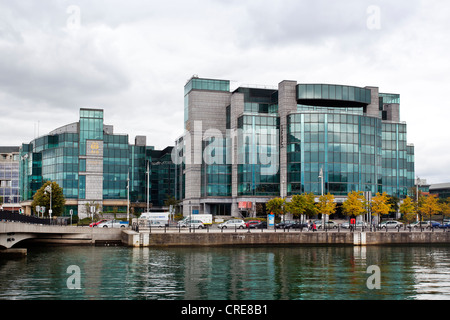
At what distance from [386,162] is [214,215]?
3956cm

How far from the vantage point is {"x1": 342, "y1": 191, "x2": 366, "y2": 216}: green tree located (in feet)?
304

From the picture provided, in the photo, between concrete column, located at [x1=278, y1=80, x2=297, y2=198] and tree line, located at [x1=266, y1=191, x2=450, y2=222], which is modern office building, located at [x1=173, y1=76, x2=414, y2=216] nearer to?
concrete column, located at [x1=278, y1=80, x2=297, y2=198]

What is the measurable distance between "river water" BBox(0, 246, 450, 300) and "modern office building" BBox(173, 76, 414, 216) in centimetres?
4332

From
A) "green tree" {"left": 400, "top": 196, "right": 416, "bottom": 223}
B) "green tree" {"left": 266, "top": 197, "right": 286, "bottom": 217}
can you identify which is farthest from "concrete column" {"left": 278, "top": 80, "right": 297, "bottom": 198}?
"green tree" {"left": 400, "top": 196, "right": 416, "bottom": 223}

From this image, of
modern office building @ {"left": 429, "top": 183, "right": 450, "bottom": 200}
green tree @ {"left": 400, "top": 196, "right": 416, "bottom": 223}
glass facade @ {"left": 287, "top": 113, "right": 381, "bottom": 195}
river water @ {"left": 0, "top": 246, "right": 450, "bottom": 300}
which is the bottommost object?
river water @ {"left": 0, "top": 246, "right": 450, "bottom": 300}

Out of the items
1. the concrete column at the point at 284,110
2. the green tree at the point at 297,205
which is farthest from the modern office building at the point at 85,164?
the green tree at the point at 297,205

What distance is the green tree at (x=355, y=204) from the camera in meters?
92.6

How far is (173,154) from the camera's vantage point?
138 m

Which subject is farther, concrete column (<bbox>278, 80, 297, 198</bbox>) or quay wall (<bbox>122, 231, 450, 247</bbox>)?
concrete column (<bbox>278, 80, 297, 198</bbox>)

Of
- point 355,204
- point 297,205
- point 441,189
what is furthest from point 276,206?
point 441,189

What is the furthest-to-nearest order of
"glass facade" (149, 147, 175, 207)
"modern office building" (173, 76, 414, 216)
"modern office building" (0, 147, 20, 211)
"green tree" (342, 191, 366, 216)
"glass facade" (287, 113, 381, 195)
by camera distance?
"modern office building" (0, 147, 20, 211) → "glass facade" (149, 147, 175, 207) → "modern office building" (173, 76, 414, 216) → "glass facade" (287, 113, 381, 195) → "green tree" (342, 191, 366, 216)

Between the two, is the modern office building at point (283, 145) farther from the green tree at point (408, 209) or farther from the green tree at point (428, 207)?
the green tree at point (428, 207)

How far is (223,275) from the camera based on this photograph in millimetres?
39219
